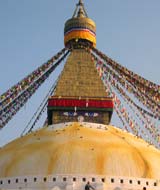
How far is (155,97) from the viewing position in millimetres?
22578

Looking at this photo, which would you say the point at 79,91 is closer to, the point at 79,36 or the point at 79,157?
the point at 79,36

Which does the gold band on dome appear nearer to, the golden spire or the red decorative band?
the golden spire

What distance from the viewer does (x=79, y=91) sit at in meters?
24.4

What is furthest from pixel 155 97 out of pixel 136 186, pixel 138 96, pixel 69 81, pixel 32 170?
pixel 32 170

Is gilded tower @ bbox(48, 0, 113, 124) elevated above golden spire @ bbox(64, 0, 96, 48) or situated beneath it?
situated beneath

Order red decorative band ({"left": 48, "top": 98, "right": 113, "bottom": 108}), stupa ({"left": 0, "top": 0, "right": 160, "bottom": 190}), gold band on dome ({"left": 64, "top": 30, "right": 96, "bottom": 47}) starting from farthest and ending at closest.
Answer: gold band on dome ({"left": 64, "top": 30, "right": 96, "bottom": 47}) → red decorative band ({"left": 48, "top": 98, "right": 113, "bottom": 108}) → stupa ({"left": 0, "top": 0, "right": 160, "bottom": 190})

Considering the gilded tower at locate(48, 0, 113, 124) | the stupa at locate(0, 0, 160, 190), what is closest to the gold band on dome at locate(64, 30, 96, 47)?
the gilded tower at locate(48, 0, 113, 124)

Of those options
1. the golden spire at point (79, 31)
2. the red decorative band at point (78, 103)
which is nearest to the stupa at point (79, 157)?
the red decorative band at point (78, 103)

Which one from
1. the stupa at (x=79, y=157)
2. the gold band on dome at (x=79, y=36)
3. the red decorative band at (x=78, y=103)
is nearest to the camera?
the stupa at (x=79, y=157)

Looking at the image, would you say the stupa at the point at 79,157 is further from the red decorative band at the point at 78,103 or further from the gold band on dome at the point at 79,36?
the gold band on dome at the point at 79,36

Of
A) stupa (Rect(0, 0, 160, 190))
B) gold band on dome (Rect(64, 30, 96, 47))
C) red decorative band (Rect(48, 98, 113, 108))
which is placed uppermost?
gold band on dome (Rect(64, 30, 96, 47))

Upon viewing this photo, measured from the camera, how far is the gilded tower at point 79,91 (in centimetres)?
2377

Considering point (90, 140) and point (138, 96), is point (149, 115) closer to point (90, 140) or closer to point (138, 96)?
point (138, 96)

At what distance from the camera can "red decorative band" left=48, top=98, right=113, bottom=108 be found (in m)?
23.7
